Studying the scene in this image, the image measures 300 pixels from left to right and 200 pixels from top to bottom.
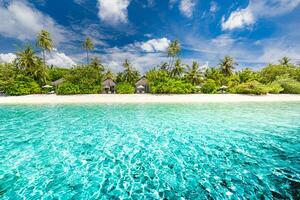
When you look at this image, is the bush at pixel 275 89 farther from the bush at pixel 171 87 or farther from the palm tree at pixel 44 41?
the palm tree at pixel 44 41

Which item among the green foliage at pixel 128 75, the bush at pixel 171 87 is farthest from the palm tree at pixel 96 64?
the bush at pixel 171 87

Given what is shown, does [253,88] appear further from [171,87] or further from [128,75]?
[128,75]

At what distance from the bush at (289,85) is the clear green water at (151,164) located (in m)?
28.5

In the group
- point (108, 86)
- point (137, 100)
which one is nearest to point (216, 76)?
point (137, 100)

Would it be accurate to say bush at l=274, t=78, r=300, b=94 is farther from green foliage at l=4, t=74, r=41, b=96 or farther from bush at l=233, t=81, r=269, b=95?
green foliage at l=4, t=74, r=41, b=96

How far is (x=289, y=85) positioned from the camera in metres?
32.9

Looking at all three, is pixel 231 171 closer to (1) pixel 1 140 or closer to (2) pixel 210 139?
(2) pixel 210 139

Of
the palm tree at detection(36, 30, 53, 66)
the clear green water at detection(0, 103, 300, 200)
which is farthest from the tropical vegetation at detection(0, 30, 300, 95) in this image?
the clear green water at detection(0, 103, 300, 200)

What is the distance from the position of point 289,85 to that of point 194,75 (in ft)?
54.8

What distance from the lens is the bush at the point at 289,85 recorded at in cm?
3253

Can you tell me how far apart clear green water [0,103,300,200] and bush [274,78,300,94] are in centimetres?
2852

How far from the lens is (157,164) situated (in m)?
5.93

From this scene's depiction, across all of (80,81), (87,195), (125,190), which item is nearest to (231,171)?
(125,190)

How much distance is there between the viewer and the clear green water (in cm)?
440
